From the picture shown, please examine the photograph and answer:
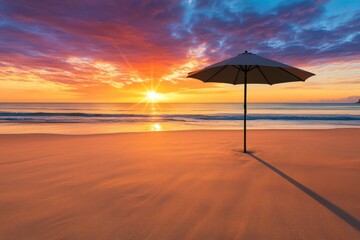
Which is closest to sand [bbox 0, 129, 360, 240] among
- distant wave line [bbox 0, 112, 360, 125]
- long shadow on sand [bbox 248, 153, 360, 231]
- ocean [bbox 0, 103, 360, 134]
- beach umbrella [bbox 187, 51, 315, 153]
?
long shadow on sand [bbox 248, 153, 360, 231]

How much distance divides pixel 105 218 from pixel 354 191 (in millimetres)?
4028

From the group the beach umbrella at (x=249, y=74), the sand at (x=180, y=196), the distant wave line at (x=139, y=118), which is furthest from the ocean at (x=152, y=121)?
the sand at (x=180, y=196)

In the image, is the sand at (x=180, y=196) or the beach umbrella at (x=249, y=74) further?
the beach umbrella at (x=249, y=74)

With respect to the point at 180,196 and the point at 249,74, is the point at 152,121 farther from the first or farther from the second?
the point at 180,196

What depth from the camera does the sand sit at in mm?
2656

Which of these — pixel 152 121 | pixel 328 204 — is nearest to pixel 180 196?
pixel 328 204

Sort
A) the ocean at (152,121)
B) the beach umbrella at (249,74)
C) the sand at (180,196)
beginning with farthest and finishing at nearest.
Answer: the ocean at (152,121) < the beach umbrella at (249,74) < the sand at (180,196)

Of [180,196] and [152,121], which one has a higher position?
[180,196]

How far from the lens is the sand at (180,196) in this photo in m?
2.66

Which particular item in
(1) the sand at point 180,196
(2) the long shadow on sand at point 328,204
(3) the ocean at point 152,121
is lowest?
(3) the ocean at point 152,121

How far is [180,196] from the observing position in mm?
3561

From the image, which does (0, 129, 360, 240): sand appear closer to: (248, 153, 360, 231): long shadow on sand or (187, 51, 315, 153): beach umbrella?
(248, 153, 360, 231): long shadow on sand

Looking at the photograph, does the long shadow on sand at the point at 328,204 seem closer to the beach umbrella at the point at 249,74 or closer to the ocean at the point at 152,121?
the beach umbrella at the point at 249,74

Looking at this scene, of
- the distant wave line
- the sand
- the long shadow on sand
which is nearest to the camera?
the sand
